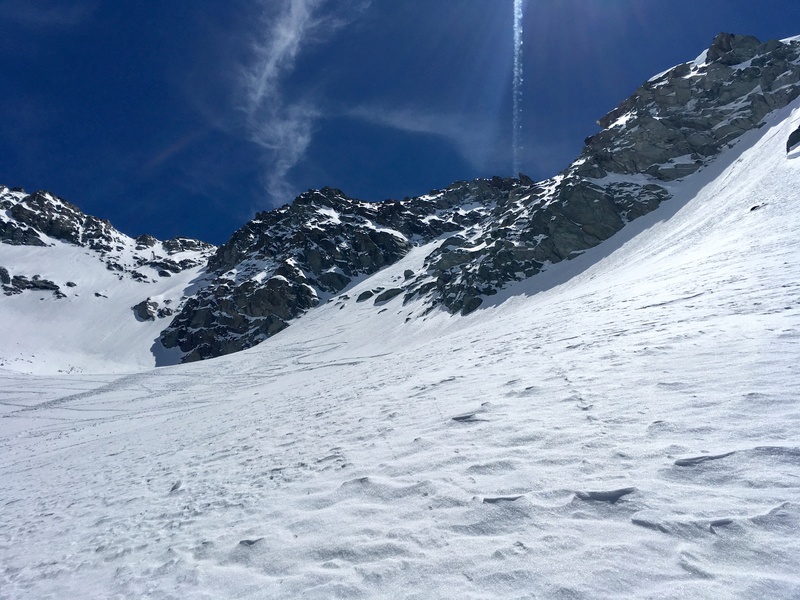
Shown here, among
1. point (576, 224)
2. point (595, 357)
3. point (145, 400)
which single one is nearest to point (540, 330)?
point (595, 357)

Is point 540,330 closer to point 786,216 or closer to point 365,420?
point 365,420

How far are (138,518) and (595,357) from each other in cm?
916

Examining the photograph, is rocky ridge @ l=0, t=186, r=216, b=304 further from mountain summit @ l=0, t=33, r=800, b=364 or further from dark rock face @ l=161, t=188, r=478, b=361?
dark rock face @ l=161, t=188, r=478, b=361

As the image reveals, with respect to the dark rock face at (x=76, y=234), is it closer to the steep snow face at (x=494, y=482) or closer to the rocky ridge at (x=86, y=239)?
the rocky ridge at (x=86, y=239)

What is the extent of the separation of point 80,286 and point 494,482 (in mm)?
142349

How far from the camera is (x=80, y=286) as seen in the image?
119m

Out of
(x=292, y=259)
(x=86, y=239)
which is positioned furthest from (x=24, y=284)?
(x=292, y=259)

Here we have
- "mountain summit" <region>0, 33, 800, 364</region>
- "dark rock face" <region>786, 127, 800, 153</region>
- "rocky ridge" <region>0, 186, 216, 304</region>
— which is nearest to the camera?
"dark rock face" <region>786, 127, 800, 153</region>

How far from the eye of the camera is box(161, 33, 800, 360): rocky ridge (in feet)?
201

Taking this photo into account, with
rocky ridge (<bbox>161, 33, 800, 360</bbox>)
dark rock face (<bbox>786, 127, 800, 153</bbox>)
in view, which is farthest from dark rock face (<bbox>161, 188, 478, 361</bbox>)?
dark rock face (<bbox>786, 127, 800, 153</bbox>)

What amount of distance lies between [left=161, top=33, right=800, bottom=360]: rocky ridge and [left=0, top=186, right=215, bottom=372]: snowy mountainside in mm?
11074

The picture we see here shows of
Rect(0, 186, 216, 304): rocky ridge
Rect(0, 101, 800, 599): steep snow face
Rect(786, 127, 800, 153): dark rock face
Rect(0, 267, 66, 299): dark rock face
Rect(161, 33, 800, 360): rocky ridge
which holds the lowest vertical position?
Rect(0, 101, 800, 599): steep snow face

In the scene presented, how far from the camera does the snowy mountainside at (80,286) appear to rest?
89.0 meters

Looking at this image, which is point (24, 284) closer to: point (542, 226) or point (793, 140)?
point (542, 226)
